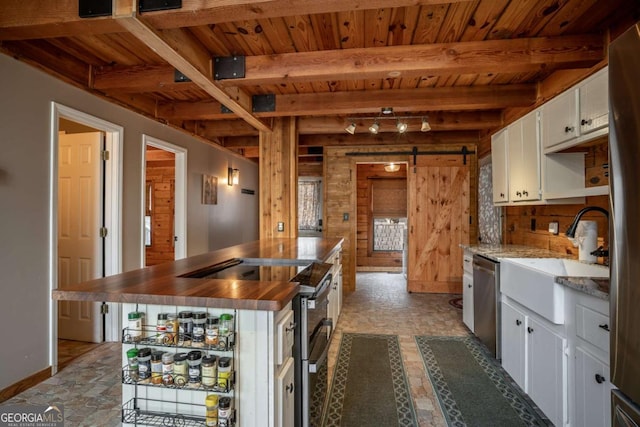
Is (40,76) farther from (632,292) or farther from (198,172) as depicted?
(632,292)

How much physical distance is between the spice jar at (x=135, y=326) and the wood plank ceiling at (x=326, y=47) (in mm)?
1512

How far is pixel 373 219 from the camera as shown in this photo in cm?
732

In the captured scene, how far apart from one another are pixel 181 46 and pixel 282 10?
848 mm

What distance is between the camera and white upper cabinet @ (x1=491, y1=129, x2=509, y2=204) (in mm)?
3229

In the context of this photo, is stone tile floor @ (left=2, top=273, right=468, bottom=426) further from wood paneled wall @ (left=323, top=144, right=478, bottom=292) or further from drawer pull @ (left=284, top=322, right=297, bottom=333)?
drawer pull @ (left=284, top=322, right=297, bottom=333)

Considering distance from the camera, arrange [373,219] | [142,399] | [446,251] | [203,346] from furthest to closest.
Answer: [373,219]
[446,251]
[142,399]
[203,346]

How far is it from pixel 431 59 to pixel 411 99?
95cm

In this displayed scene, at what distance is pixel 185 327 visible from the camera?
1298mm

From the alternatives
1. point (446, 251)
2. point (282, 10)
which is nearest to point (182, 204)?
point (282, 10)

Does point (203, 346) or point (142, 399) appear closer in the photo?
point (203, 346)

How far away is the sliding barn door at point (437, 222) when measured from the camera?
16.5 feet

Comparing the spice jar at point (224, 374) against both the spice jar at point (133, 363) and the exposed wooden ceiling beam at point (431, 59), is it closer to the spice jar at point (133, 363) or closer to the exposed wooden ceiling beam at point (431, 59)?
the spice jar at point (133, 363)

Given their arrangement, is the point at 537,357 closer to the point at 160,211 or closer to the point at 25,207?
the point at 25,207

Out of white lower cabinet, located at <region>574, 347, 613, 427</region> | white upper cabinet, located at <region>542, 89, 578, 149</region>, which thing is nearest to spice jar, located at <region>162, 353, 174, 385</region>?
white lower cabinet, located at <region>574, 347, 613, 427</region>
